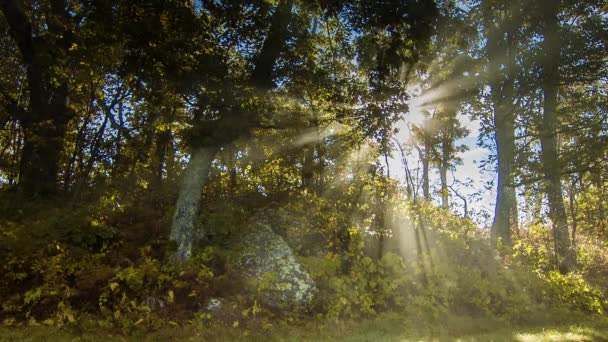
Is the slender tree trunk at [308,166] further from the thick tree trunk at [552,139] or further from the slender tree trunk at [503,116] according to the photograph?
the thick tree trunk at [552,139]

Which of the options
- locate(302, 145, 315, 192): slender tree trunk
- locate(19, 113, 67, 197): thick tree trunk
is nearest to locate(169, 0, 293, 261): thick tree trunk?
locate(302, 145, 315, 192): slender tree trunk

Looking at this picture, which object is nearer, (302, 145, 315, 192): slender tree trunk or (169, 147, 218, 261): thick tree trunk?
(169, 147, 218, 261): thick tree trunk

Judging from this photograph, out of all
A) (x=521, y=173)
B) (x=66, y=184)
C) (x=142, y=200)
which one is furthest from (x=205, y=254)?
(x=521, y=173)

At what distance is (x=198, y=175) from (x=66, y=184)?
573cm

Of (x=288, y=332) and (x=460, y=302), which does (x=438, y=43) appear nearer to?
(x=460, y=302)

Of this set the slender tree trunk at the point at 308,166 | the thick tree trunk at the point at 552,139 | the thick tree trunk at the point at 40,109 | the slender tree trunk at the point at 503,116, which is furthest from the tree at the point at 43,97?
the thick tree trunk at the point at 552,139

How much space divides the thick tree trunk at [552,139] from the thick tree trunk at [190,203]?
33.0ft

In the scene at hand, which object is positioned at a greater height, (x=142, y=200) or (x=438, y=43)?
(x=438, y=43)

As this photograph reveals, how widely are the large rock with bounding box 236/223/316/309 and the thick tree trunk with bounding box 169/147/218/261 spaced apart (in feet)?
4.13

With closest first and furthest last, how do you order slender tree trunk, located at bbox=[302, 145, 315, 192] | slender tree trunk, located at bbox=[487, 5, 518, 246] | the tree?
the tree < slender tree trunk, located at bbox=[487, 5, 518, 246] < slender tree trunk, located at bbox=[302, 145, 315, 192]

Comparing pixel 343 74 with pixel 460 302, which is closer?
pixel 460 302

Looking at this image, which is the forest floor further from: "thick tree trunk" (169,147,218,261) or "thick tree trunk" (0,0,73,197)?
"thick tree trunk" (0,0,73,197)

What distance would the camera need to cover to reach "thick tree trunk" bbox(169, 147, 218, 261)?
8961mm

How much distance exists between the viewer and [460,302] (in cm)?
980
